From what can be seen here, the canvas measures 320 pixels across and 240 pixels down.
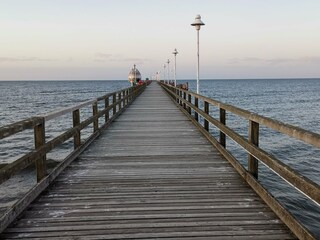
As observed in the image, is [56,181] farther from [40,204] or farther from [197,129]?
[197,129]

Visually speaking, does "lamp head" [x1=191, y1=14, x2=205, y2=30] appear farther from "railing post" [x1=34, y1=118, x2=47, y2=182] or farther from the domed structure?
the domed structure

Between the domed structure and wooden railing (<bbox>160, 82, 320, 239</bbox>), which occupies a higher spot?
the domed structure

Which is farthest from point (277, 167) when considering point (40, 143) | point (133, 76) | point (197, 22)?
point (133, 76)

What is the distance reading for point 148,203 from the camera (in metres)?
4.50

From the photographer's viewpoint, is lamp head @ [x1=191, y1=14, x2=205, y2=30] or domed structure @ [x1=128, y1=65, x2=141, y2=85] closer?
lamp head @ [x1=191, y1=14, x2=205, y2=30]

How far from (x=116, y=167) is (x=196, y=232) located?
2990 mm

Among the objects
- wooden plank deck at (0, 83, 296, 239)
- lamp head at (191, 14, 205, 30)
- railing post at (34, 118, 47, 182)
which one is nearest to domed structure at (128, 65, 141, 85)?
lamp head at (191, 14, 205, 30)

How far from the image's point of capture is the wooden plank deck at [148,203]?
145 inches

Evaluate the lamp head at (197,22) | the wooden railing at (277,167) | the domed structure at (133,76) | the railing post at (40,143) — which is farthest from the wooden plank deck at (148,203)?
the domed structure at (133,76)

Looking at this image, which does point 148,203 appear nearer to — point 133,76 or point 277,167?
point 277,167

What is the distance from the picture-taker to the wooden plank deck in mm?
3680

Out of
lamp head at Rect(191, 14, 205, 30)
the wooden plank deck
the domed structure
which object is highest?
lamp head at Rect(191, 14, 205, 30)

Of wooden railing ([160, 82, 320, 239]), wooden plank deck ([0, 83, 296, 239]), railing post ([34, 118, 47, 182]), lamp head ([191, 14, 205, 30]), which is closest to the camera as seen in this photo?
wooden railing ([160, 82, 320, 239])

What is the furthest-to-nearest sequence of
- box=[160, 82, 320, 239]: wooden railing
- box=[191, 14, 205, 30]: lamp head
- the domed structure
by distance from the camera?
the domed structure < box=[191, 14, 205, 30]: lamp head < box=[160, 82, 320, 239]: wooden railing
